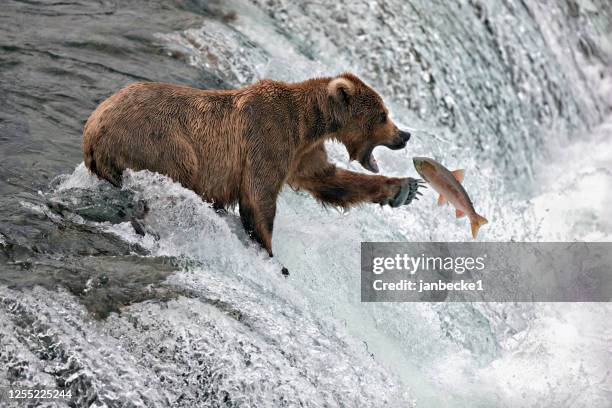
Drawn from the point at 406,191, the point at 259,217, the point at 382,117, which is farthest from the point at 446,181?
the point at 259,217

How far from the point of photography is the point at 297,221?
583cm

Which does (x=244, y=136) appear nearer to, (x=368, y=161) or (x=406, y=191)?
(x=368, y=161)

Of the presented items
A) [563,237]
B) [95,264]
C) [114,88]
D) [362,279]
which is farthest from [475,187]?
[95,264]

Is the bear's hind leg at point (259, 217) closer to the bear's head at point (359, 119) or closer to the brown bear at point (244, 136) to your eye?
the brown bear at point (244, 136)

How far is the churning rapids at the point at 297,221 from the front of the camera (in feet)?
12.3

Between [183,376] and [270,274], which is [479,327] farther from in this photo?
[183,376]

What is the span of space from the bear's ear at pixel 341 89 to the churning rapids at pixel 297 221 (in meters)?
0.83

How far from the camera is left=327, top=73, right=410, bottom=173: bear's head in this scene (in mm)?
5363

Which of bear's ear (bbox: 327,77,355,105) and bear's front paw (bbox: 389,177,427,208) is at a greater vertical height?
bear's ear (bbox: 327,77,355,105)

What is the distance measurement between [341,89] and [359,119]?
23 centimetres

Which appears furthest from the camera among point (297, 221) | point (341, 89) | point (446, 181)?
point (297, 221)

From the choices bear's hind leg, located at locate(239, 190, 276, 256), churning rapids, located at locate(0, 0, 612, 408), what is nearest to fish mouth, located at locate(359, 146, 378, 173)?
churning rapids, located at locate(0, 0, 612, 408)

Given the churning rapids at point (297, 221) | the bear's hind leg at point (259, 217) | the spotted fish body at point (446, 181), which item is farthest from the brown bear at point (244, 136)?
the spotted fish body at point (446, 181)

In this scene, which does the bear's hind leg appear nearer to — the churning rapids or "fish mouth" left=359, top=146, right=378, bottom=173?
the churning rapids
